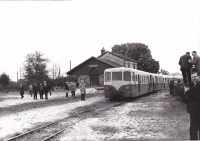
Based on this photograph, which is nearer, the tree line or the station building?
the station building

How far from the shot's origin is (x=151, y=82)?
32.4 metres

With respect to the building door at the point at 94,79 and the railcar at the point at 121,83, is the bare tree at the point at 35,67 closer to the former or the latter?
the building door at the point at 94,79

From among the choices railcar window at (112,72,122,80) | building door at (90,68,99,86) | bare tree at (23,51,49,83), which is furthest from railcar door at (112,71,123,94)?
bare tree at (23,51,49,83)

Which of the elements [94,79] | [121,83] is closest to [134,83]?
[121,83]

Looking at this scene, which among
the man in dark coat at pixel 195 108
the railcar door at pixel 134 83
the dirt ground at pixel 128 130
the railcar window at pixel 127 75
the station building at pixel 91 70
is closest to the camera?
the man in dark coat at pixel 195 108

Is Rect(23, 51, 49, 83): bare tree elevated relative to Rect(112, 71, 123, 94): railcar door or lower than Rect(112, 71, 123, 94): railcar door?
elevated

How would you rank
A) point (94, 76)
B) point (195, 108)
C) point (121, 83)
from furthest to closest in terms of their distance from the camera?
point (94, 76), point (121, 83), point (195, 108)

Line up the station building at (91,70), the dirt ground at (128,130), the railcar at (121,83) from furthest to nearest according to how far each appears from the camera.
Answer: the station building at (91,70) → the railcar at (121,83) → the dirt ground at (128,130)

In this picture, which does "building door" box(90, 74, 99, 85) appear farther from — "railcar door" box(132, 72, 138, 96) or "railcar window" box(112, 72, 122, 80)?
"railcar window" box(112, 72, 122, 80)

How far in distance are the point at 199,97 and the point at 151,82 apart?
25854 millimetres

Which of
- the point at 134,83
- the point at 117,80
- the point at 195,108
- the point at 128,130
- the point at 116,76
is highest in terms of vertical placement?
the point at 116,76

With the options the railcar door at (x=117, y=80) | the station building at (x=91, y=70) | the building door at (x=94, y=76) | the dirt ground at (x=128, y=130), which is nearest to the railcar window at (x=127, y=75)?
the railcar door at (x=117, y=80)

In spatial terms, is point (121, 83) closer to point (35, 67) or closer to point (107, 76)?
point (107, 76)

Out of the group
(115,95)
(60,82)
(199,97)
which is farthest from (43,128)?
(60,82)
